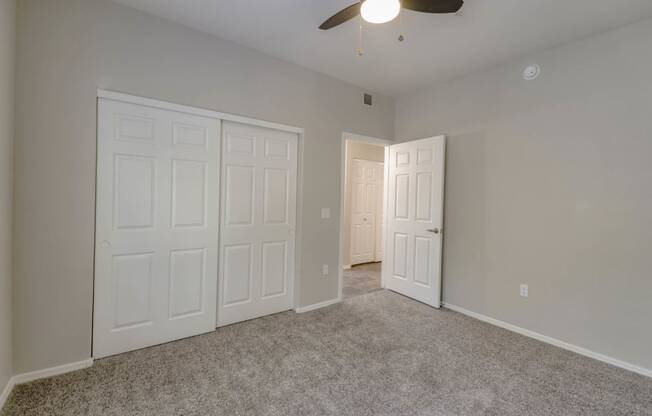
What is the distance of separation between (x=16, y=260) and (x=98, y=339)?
0.79 m

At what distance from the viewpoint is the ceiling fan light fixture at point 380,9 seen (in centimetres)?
158

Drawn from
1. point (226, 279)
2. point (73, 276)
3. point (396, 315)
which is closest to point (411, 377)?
point (396, 315)

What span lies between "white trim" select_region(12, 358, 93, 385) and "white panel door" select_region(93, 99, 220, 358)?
0.10 meters

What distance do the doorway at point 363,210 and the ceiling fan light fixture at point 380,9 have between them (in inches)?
133

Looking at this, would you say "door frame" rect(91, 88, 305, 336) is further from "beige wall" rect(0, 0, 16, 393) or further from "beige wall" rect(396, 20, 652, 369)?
"beige wall" rect(396, 20, 652, 369)

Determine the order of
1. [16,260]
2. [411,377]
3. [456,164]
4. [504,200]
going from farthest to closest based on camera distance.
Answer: [456,164] < [504,200] < [411,377] < [16,260]

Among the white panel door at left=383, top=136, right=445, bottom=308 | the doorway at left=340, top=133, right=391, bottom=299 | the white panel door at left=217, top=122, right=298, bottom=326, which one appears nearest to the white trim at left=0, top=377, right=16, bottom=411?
the white panel door at left=217, top=122, right=298, bottom=326

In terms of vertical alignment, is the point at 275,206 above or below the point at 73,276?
above

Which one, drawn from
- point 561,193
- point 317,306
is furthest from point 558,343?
point 317,306

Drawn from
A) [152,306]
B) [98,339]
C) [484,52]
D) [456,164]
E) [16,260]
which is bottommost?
[98,339]

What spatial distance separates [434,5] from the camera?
5.53ft

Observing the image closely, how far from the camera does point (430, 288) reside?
11.6 feet

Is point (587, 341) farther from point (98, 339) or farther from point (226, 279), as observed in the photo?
point (98, 339)

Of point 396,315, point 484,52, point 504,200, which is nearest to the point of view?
point 484,52
